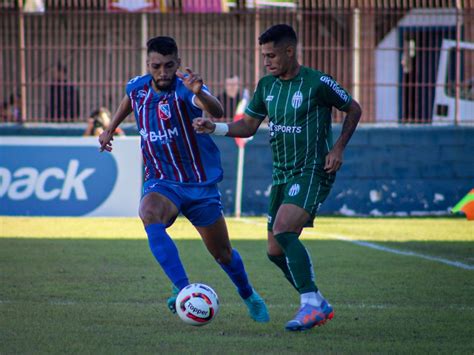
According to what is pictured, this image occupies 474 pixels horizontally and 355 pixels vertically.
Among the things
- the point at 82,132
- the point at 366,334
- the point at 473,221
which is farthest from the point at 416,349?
the point at 82,132

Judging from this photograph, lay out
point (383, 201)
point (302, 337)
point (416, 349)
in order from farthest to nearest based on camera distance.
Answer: point (383, 201)
point (302, 337)
point (416, 349)

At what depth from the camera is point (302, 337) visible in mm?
6438

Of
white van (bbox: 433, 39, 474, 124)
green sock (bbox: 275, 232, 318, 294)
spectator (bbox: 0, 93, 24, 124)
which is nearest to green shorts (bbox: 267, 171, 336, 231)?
green sock (bbox: 275, 232, 318, 294)

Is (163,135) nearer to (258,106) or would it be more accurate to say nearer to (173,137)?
(173,137)

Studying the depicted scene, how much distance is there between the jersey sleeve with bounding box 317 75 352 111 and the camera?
7.04m

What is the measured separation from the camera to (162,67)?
6949mm

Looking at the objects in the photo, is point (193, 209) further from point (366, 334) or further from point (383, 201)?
point (383, 201)

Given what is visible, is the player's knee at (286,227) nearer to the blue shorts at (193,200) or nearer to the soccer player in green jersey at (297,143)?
the soccer player in green jersey at (297,143)

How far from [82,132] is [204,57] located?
3.05m

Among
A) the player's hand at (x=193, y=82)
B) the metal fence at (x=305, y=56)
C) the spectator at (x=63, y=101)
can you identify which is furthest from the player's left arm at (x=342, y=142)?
the spectator at (x=63, y=101)

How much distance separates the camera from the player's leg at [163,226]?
21.8 feet

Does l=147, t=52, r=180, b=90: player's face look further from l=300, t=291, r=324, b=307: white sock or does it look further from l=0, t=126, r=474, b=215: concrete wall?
A: l=0, t=126, r=474, b=215: concrete wall

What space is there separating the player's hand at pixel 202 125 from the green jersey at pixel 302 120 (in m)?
0.60

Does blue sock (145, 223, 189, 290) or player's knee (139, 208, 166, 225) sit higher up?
player's knee (139, 208, 166, 225)
